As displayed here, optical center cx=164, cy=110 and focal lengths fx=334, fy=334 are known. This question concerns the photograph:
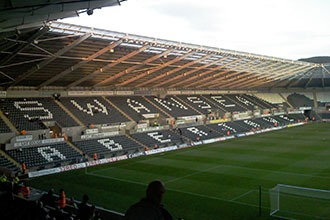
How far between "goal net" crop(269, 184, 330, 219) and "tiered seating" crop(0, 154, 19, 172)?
18.6 metres

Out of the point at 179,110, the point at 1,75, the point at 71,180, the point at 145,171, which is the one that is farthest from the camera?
the point at 179,110

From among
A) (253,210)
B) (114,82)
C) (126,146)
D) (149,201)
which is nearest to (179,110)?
(114,82)

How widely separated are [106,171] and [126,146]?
358 inches

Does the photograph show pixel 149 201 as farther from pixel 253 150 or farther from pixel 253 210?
pixel 253 150

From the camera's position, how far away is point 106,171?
26.1 m

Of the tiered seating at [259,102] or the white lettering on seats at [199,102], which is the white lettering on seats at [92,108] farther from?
the tiered seating at [259,102]

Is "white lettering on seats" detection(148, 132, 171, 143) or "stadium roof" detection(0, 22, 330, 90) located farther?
"white lettering on seats" detection(148, 132, 171, 143)

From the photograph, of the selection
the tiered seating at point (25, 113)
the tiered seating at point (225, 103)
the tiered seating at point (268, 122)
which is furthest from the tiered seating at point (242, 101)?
the tiered seating at point (25, 113)

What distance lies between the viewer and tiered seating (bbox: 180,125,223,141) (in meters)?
43.0

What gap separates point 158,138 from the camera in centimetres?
3972

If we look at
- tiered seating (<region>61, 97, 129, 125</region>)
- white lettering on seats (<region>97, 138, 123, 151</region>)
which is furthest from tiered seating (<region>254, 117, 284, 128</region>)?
white lettering on seats (<region>97, 138, 123, 151</region>)

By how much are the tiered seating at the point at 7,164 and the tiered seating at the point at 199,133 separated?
73.4 feet

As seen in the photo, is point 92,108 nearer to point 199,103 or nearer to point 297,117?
point 199,103

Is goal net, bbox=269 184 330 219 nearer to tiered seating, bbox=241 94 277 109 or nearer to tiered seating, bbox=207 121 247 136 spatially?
tiered seating, bbox=207 121 247 136
